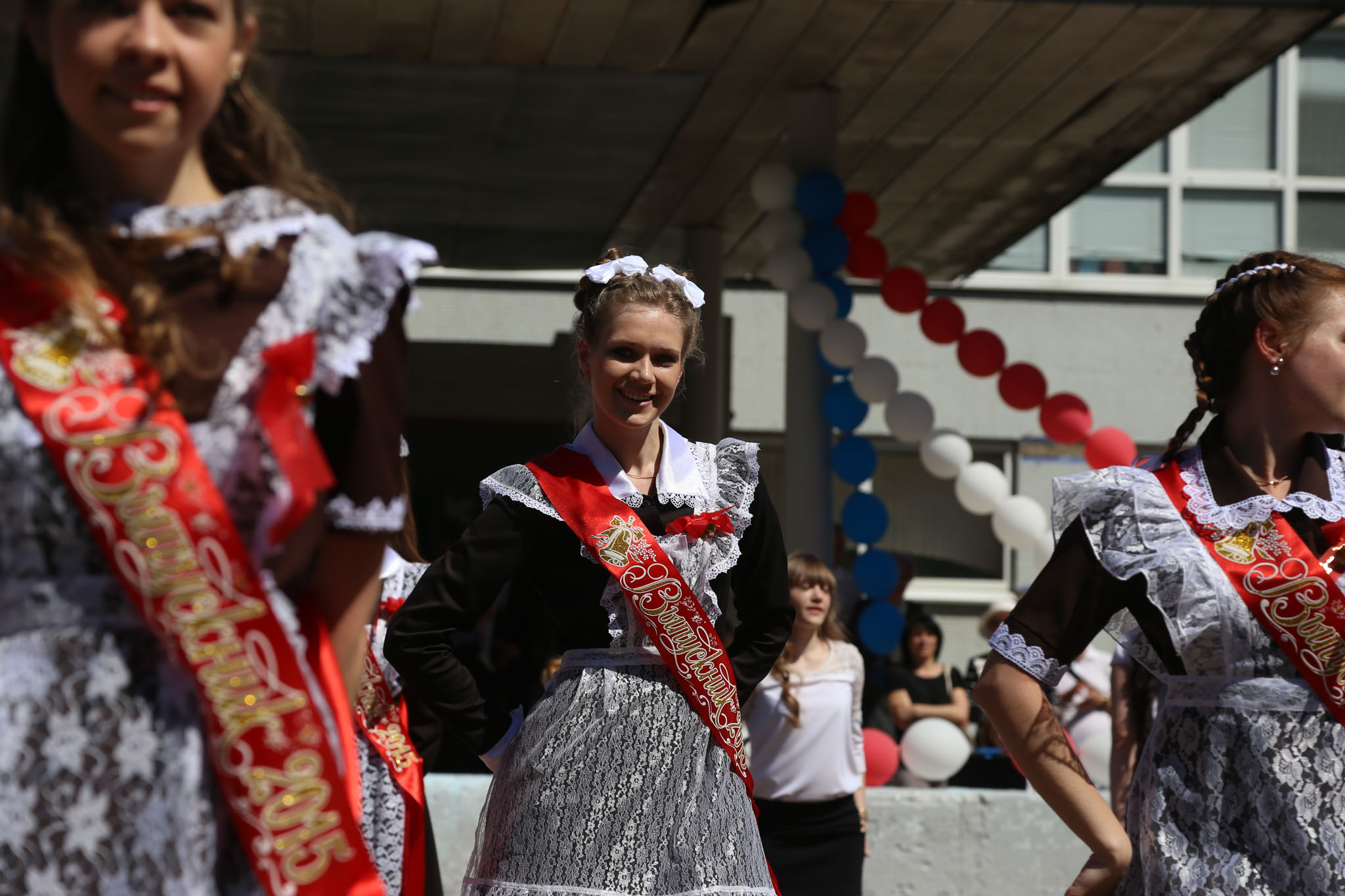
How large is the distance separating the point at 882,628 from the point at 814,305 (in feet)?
5.56

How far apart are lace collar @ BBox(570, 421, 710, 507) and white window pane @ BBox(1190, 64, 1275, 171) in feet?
44.1

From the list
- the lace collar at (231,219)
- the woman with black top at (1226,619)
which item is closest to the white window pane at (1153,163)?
the woman with black top at (1226,619)

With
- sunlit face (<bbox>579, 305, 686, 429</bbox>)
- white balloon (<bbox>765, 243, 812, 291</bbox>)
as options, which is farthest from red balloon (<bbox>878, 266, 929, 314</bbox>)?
sunlit face (<bbox>579, 305, 686, 429</bbox>)

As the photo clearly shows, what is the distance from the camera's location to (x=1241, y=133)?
15.6 m

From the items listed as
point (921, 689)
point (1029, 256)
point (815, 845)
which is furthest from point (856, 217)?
point (1029, 256)

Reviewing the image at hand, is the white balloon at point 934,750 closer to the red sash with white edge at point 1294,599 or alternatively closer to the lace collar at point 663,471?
the lace collar at point 663,471

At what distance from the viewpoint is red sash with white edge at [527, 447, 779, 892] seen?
316 cm

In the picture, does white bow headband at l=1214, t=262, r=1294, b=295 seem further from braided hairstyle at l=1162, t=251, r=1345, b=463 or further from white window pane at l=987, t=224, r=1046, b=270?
white window pane at l=987, t=224, r=1046, b=270

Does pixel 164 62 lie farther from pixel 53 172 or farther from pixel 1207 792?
pixel 1207 792

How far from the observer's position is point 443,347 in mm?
14227

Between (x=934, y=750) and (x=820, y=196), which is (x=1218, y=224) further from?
(x=934, y=750)

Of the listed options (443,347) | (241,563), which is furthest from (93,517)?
(443,347)

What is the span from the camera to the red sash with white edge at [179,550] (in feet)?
4.80

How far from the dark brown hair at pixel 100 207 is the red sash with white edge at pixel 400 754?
229cm
